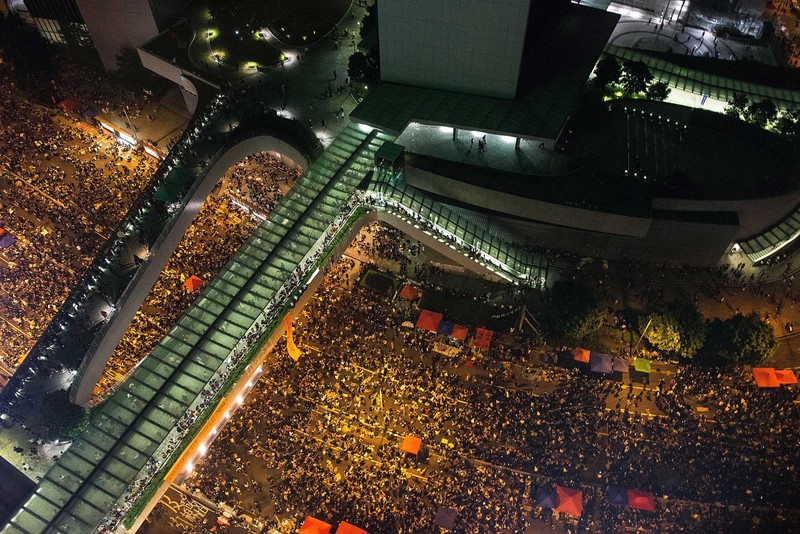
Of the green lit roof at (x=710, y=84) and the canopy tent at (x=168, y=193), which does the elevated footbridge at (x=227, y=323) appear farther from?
the green lit roof at (x=710, y=84)

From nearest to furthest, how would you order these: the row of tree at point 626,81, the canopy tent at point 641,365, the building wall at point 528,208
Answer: the canopy tent at point 641,365 → the building wall at point 528,208 → the row of tree at point 626,81

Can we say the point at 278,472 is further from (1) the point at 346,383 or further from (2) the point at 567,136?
(2) the point at 567,136

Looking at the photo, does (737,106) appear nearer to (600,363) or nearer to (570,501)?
(600,363)

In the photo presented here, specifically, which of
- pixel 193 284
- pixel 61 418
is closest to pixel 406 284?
pixel 193 284

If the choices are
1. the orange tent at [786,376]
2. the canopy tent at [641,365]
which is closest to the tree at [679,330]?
the canopy tent at [641,365]

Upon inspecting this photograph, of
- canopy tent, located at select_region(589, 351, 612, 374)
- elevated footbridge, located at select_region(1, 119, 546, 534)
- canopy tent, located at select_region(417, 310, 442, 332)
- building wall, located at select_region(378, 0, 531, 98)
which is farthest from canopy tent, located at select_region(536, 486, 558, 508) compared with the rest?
building wall, located at select_region(378, 0, 531, 98)
